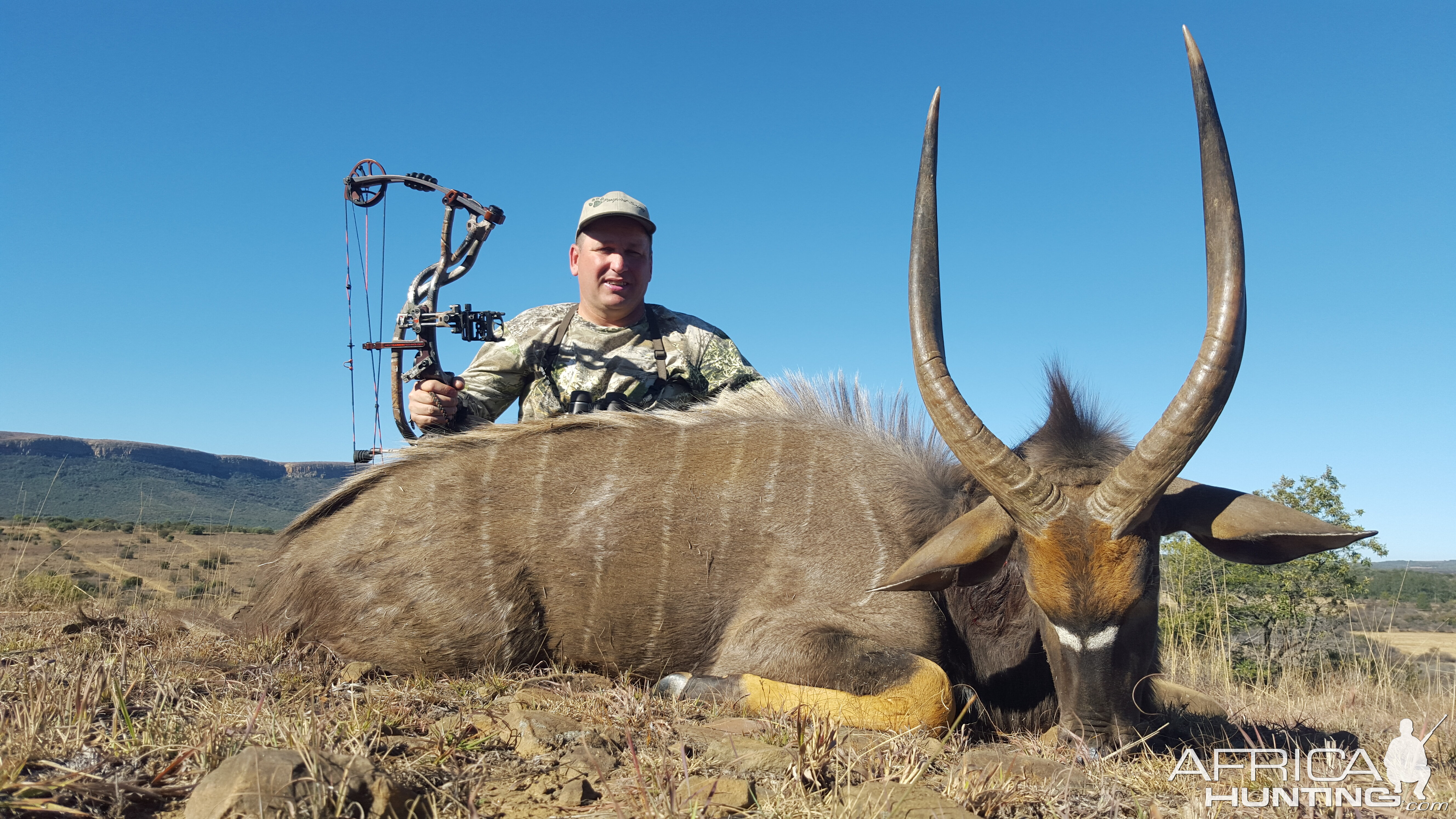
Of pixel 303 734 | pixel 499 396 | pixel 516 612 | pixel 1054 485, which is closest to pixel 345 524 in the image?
pixel 516 612

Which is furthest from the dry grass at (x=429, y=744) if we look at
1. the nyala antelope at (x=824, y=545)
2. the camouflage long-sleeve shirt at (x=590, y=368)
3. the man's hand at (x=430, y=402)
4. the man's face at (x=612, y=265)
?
the man's face at (x=612, y=265)

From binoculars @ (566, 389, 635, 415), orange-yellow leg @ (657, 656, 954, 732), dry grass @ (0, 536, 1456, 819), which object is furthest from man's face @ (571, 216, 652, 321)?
orange-yellow leg @ (657, 656, 954, 732)

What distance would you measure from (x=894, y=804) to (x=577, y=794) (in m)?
0.84

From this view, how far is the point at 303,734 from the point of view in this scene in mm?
2488

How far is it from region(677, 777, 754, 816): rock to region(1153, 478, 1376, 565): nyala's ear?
2095 mm

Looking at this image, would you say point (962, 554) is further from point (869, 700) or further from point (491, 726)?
point (491, 726)

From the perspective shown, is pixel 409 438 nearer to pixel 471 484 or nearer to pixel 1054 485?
pixel 471 484

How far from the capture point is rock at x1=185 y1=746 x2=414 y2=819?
1978 mm

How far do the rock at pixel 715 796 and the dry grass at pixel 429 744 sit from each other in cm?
3

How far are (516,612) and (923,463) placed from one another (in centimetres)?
225

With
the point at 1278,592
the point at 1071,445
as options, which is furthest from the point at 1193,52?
the point at 1278,592

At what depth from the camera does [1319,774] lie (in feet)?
11.0

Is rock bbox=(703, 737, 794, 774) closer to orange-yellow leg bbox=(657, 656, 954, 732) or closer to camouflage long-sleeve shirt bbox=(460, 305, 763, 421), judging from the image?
orange-yellow leg bbox=(657, 656, 954, 732)

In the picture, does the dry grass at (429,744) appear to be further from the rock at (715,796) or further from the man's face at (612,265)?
the man's face at (612,265)
